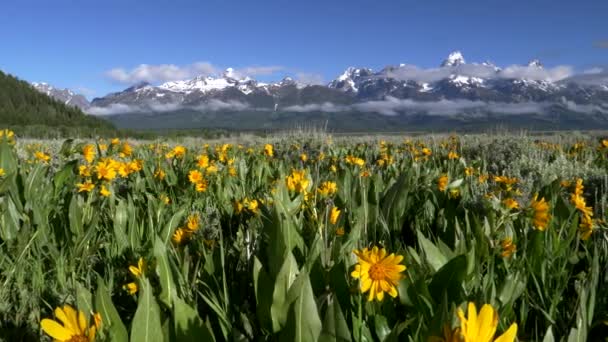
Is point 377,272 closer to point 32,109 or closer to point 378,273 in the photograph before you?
point 378,273

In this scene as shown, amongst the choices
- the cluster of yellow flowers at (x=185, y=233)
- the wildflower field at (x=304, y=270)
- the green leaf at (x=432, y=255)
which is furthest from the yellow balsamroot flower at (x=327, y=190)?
the green leaf at (x=432, y=255)

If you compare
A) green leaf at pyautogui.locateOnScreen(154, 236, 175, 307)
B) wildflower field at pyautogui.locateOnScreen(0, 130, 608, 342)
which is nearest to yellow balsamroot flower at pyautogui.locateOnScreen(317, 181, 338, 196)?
wildflower field at pyautogui.locateOnScreen(0, 130, 608, 342)

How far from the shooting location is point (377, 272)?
4.25 ft

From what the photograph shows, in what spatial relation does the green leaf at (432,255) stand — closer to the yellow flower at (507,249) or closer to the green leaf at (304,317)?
the yellow flower at (507,249)

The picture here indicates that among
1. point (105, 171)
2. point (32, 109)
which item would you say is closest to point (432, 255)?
point (105, 171)

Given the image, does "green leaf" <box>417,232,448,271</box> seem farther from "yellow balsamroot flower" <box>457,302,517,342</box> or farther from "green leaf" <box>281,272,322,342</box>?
"yellow balsamroot flower" <box>457,302,517,342</box>

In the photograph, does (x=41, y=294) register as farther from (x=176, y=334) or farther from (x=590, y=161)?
(x=590, y=161)

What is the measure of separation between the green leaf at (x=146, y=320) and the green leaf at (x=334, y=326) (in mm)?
381

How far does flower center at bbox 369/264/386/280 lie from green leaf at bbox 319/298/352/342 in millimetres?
166

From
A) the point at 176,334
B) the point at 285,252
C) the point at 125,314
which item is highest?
the point at 285,252

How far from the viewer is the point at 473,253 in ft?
5.14

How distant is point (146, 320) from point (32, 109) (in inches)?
1638

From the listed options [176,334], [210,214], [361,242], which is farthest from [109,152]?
[176,334]

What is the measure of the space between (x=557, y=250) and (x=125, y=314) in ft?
5.19
